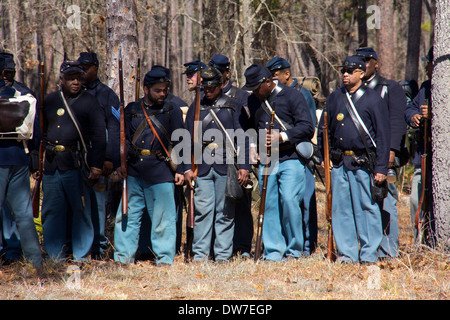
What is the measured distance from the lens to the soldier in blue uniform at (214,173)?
22.6ft

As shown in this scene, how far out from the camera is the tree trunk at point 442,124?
20.7ft

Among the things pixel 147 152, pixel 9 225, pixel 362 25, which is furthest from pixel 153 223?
pixel 362 25

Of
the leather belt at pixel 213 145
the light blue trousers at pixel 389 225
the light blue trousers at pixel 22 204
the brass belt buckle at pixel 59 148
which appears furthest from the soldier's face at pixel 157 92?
the light blue trousers at pixel 389 225

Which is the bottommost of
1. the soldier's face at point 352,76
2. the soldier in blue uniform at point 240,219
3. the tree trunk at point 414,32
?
the soldier in blue uniform at point 240,219

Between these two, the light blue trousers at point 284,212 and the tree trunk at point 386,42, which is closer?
the light blue trousers at point 284,212

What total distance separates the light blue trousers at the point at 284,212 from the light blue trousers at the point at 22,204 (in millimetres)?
2624

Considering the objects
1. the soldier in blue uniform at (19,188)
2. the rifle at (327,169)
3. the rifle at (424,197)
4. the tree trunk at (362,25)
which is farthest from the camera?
the tree trunk at (362,25)

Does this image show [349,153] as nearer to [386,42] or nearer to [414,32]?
[386,42]

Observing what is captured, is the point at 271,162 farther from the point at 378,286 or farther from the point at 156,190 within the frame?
the point at 378,286

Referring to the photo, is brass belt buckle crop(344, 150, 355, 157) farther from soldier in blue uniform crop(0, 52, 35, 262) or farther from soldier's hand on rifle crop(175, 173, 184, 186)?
soldier in blue uniform crop(0, 52, 35, 262)

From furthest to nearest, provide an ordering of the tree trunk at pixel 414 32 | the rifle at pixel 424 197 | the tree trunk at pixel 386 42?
the tree trunk at pixel 414 32 → the tree trunk at pixel 386 42 → the rifle at pixel 424 197

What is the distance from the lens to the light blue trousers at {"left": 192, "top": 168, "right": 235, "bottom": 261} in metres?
6.93

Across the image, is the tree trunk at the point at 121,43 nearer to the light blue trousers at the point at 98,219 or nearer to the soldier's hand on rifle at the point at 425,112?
the light blue trousers at the point at 98,219

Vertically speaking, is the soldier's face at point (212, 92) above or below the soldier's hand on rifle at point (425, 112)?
above
